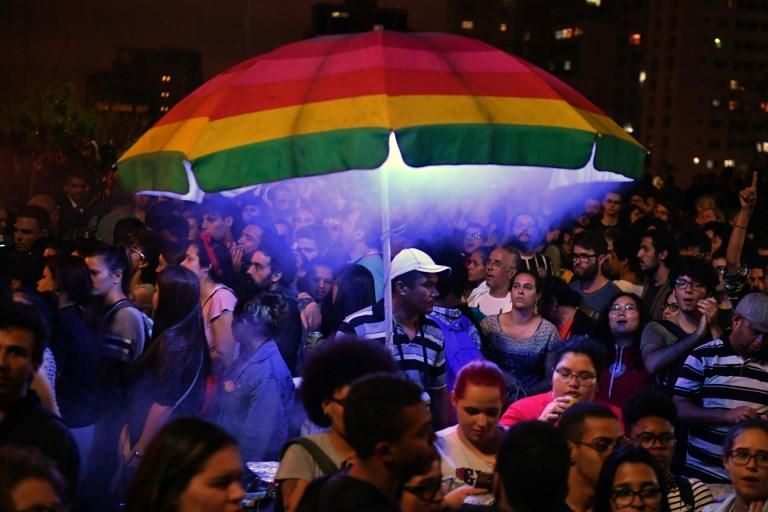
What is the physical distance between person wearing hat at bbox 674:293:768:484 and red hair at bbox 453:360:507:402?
1.99m

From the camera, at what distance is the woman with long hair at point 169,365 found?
6793mm

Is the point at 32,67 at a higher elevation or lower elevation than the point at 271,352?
higher

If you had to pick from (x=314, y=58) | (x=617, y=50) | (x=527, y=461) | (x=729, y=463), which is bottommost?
(x=729, y=463)

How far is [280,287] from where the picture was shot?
868 cm

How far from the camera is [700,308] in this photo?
26.0 feet

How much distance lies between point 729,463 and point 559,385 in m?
0.99

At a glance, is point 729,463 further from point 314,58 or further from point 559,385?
point 314,58

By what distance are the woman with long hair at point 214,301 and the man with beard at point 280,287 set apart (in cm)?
23

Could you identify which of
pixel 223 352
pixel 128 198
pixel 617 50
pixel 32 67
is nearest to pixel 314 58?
pixel 223 352

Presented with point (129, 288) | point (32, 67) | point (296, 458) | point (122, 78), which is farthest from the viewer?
point (122, 78)

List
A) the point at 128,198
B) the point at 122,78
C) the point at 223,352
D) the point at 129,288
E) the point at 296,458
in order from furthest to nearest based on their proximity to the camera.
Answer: the point at 122,78 < the point at 128,198 < the point at 129,288 < the point at 223,352 < the point at 296,458

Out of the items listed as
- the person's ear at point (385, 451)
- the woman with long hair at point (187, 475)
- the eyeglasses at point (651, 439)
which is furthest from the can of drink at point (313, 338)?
the woman with long hair at point (187, 475)

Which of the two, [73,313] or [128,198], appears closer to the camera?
[73,313]

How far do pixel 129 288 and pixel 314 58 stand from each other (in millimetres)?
3504
